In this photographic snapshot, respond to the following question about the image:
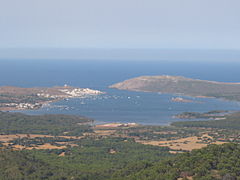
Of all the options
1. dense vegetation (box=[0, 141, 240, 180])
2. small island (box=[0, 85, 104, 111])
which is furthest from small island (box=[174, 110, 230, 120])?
small island (box=[0, 85, 104, 111])

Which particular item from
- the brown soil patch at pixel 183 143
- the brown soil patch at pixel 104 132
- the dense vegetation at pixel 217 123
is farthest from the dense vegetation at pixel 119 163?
the dense vegetation at pixel 217 123

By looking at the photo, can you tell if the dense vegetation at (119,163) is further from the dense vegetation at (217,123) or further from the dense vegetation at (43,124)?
the dense vegetation at (217,123)

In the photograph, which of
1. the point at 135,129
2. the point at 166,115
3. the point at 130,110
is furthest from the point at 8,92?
the point at 135,129

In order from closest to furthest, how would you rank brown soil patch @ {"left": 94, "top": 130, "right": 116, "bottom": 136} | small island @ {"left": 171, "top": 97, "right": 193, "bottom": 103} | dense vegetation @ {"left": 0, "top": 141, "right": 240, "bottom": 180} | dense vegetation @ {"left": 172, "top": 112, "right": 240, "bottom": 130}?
dense vegetation @ {"left": 0, "top": 141, "right": 240, "bottom": 180} < brown soil patch @ {"left": 94, "top": 130, "right": 116, "bottom": 136} < dense vegetation @ {"left": 172, "top": 112, "right": 240, "bottom": 130} < small island @ {"left": 171, "top": 97, "right": 193, "bottom": 103}

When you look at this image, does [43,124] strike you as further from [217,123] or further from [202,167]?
[202,167]

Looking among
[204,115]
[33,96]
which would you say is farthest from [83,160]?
[33,96]

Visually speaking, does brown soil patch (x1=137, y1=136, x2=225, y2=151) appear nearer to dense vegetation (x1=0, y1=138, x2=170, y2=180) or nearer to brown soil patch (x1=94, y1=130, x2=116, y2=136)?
dense vegetation (x1=0, y1=138, x2=170, y2=180)

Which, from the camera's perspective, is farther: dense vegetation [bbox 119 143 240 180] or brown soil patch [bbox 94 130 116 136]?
brown soil patch [bbox 94 130 116 136]
